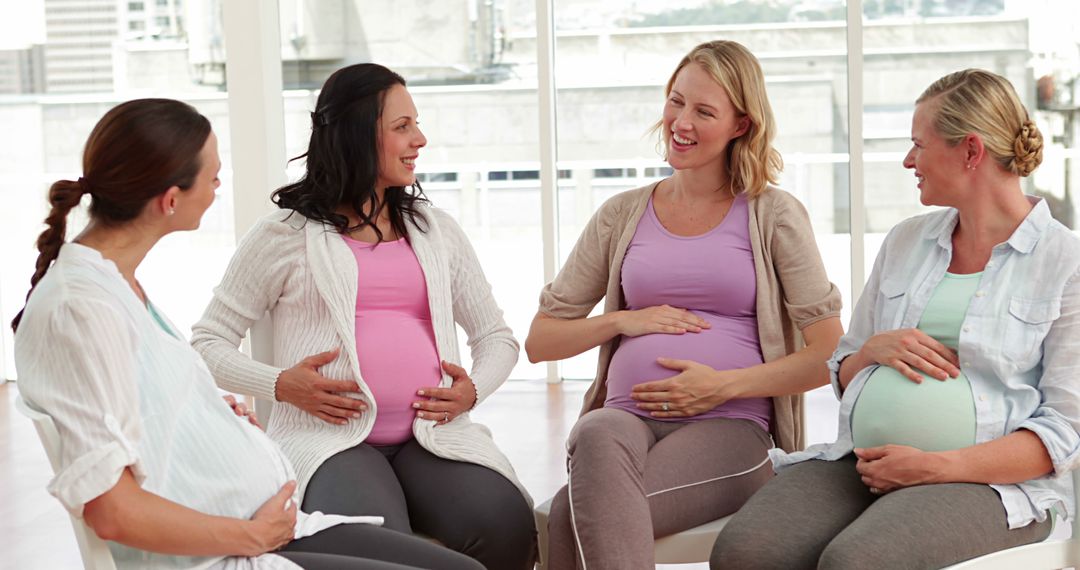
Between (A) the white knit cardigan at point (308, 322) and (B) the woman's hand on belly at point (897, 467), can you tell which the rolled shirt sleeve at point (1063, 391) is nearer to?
(B) the woman's hand on belly at point (897, 467)

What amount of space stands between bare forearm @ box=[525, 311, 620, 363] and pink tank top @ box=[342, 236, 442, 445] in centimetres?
31

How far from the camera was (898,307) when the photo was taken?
2174 millimetres

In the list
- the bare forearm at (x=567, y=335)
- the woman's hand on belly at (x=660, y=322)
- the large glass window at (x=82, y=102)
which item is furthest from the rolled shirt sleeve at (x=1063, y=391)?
the large glass window at (x=82, y=102)

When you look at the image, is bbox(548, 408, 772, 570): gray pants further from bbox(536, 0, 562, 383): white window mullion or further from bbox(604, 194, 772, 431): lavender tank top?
bbox(536, 0, 562, 383): white window mullion

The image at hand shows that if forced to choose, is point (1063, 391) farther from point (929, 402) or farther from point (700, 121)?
point (700, 121)

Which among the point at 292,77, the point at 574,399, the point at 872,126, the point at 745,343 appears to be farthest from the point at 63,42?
the point at 745,343

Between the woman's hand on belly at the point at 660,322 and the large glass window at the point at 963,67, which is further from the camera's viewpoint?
the large glass window at the point at 963,67

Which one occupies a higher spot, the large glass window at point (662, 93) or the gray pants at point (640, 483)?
the large glass window at point (662, 93)

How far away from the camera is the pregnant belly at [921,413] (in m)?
2.00

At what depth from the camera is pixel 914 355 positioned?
205cm

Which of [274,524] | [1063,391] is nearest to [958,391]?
[1063,391]

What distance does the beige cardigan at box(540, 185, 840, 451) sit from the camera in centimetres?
244

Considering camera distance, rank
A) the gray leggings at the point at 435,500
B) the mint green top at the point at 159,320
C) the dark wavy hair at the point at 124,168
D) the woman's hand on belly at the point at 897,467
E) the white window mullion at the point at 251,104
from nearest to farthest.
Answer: the dark wavy hair at the point at 124,168 < the mint green top at the point at 159,320 < the woman's hand on belly at the point at 897,467 < the gray leggings at the point at 435,500 < the white window mullion at the point at 251,104

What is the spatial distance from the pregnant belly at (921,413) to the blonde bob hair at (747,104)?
60 cm
